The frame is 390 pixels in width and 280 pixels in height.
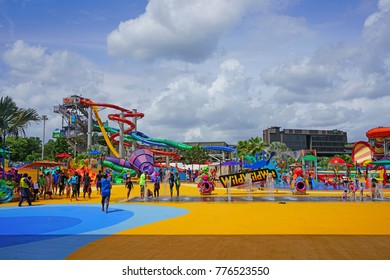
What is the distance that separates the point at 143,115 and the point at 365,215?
155 ft

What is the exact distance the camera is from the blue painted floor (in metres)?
7.56

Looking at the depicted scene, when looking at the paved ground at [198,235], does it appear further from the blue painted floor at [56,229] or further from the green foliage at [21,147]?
the green foliage at [21,147]

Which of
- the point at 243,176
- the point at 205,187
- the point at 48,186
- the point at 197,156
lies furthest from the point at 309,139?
the point at 48,186

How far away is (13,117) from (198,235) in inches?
674

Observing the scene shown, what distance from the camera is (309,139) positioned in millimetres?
130125

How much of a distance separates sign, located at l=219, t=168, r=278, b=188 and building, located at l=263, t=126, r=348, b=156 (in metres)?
103

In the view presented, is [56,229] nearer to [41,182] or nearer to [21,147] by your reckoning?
[41,182]

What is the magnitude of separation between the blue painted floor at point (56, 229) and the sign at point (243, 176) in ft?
33.7

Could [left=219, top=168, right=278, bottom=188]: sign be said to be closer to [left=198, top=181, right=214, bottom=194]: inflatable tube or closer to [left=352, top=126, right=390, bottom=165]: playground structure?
[left=198, top=181, right=214, bottom=194]: inflatable tube

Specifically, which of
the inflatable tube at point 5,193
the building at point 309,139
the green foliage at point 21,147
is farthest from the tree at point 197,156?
the inflatable tube at point 5,193

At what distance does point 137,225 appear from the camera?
1142 cm

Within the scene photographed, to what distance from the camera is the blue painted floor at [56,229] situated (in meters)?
7.56
